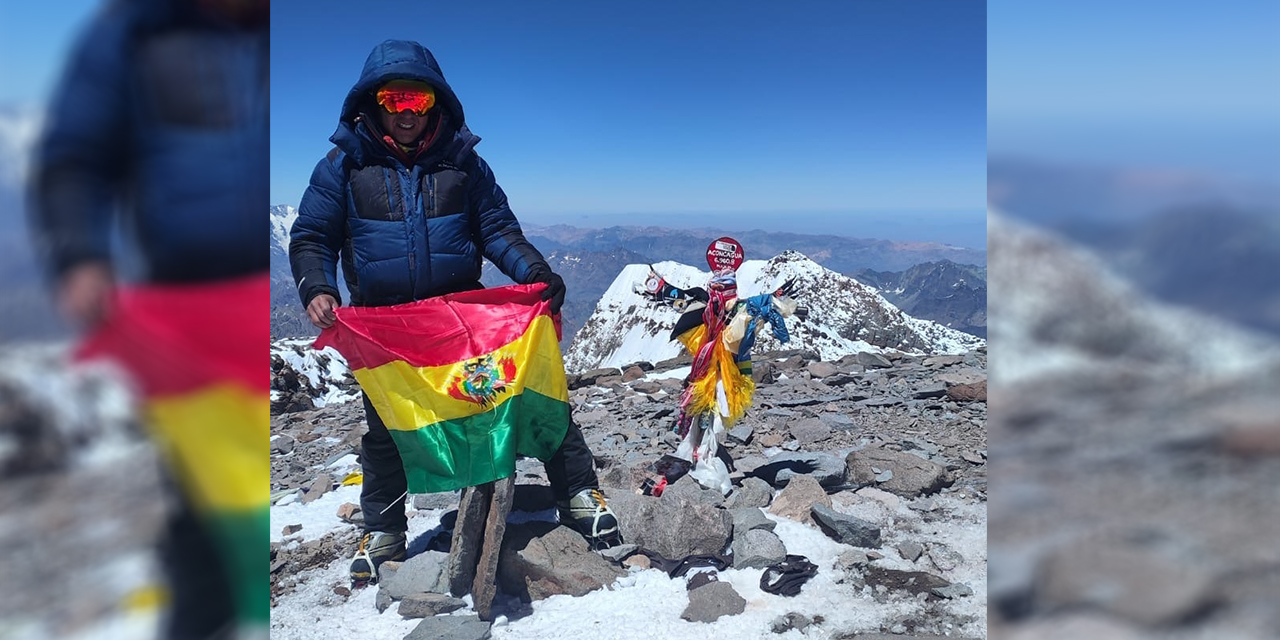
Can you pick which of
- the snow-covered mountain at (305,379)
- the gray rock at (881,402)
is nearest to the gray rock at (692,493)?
the gray rock at (881,402)

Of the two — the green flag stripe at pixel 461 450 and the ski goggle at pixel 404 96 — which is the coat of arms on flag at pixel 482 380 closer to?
the green flag stripe at pixel 461 450

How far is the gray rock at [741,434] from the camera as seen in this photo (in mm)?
7357

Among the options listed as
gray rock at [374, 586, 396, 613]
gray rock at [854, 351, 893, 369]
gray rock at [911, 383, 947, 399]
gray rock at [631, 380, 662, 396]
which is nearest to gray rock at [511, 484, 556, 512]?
gray rock at [374, 586, 396, 613]

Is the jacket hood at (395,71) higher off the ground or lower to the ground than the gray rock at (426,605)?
higher

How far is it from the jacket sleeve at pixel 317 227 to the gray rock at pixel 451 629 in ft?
5.74

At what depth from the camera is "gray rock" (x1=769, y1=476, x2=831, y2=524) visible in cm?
513

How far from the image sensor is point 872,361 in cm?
1259

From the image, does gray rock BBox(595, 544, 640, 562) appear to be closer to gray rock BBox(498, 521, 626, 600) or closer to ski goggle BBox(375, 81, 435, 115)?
gray rock BBox(498, 521, 626, 600)
